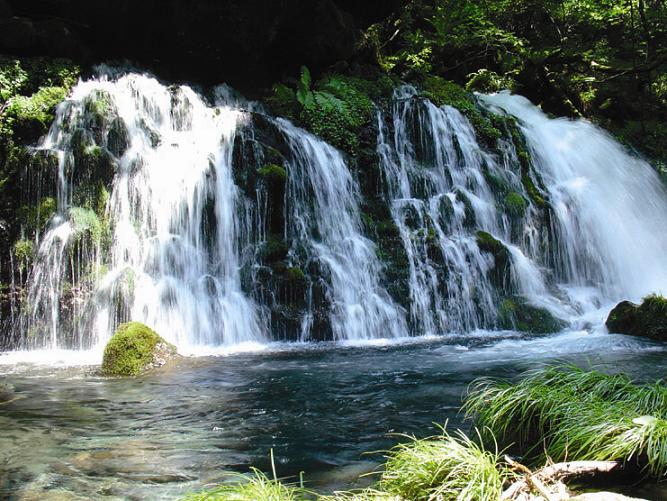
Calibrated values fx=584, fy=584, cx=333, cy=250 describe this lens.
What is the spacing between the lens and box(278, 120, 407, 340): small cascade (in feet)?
42.1

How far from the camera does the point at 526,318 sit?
1340 centimetres

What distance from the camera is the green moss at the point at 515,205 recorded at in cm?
1616

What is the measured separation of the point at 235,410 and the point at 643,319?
8518mm

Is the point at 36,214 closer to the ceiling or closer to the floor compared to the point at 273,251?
closer to the ceiling

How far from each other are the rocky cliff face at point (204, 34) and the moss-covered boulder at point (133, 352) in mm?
10146

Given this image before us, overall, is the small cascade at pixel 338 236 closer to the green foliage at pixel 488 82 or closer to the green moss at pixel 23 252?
the green moss at pixel 23 252

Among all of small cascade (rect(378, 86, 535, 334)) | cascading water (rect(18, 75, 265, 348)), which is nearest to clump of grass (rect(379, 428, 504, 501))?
cascading water (rect(18, 75, 265, 348))

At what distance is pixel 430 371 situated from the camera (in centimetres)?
867

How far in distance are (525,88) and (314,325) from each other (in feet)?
56.9

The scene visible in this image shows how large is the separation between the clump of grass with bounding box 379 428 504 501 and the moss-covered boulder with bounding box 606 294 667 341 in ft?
28.6

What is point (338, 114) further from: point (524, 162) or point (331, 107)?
point (524, 162)

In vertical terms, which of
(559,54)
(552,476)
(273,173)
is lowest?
(552,476)

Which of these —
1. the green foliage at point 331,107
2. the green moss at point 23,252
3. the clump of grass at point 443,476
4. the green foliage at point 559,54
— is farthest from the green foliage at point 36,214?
the green foliage at point 559,54

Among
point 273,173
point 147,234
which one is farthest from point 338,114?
point 147,234
